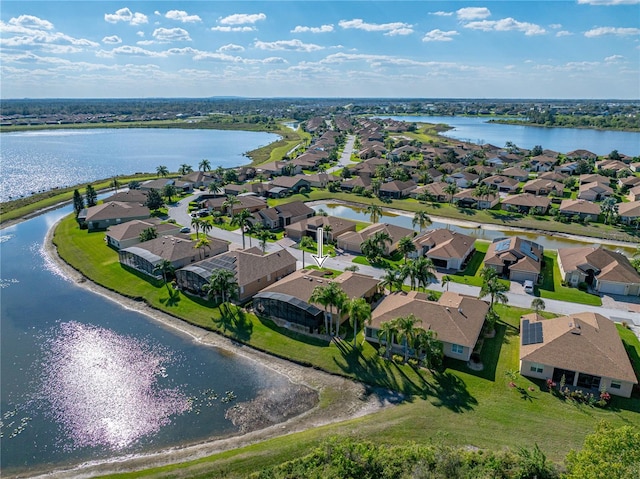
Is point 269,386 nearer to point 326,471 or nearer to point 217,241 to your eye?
point 326,471

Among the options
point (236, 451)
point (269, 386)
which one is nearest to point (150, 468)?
point (236, 451)

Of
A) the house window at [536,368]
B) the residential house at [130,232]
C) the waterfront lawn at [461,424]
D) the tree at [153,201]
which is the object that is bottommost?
the waterfront lawn at [461,424]

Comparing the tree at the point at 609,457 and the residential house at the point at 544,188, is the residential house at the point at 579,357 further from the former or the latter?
the residential house at the point at 544,188

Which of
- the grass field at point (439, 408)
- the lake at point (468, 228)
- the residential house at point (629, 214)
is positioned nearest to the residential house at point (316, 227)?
the lake at point (468, 228)

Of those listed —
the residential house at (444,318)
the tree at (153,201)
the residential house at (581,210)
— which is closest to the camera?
the residential house at (444,318)

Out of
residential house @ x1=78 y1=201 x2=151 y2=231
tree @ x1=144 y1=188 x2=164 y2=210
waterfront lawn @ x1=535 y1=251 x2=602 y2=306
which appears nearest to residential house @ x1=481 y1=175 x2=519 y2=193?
waterfront lawn @ x1=535 y1=251 x2=602 y2=306

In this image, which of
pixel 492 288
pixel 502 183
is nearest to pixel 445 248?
pixel 492 288

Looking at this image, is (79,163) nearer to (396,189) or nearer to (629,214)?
(396,189)
